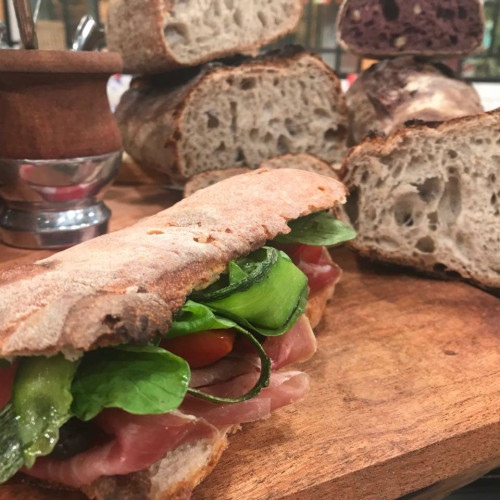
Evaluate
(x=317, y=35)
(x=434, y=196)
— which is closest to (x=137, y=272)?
(x=434, y=196)

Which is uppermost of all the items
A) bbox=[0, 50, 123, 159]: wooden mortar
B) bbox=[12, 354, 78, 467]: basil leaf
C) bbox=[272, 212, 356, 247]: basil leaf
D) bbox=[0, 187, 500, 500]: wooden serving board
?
bbox=[0, 50, 123, 159]: wooden mortar

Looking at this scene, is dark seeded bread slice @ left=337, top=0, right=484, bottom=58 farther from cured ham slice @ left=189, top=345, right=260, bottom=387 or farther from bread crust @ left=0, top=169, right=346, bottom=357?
cured ham slice @ left=189, top=345, right=260, bottom=387

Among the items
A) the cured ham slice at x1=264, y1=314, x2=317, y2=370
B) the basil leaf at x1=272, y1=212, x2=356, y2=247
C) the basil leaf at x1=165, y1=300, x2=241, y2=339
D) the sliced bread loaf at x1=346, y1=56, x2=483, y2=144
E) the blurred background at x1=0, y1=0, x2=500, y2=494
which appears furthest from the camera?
the blurred background at x1=0, y1=0, x2=500, y2=494

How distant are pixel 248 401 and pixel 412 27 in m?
2.48

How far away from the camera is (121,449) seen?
1.16 metres

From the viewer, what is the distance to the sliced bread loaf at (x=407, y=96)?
9.07 feet

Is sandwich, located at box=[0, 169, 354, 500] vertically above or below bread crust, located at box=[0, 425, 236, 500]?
above

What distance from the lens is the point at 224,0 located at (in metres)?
3.10

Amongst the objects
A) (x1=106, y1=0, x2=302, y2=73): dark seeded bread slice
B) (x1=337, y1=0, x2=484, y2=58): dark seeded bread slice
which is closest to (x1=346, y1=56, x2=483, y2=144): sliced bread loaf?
(x1=337, y1=0, x2=484, y2=58): dark seeded bread slice

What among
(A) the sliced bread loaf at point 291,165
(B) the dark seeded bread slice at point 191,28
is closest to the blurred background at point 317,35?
(B) the dark seeded bread slice at point 191,28

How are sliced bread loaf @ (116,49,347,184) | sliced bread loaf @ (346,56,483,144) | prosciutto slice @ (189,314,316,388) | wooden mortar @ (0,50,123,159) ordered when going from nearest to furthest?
prosciutto slice @ (189,314,316,388) < wooden mortar @ (0,50,123,159) < sliced bread loaf @ (346,56,483,144) < sliced bread loaf @ (116,49,347,184)

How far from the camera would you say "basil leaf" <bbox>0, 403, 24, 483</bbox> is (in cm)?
107

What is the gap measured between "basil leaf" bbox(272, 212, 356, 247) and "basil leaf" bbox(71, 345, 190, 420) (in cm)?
90

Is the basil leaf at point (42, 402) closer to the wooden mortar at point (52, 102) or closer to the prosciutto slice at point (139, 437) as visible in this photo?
the prosciutto slice at point (139, 437)
